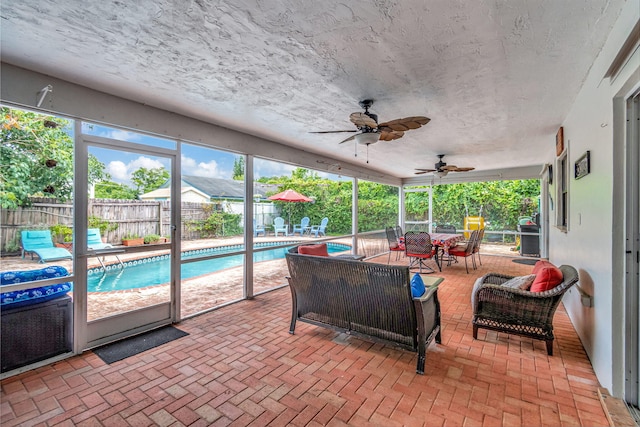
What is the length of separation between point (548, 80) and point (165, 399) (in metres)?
4.00

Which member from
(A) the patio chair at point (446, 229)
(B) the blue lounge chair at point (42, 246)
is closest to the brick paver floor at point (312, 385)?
(B) the blue lounge chair at point (42, 246)

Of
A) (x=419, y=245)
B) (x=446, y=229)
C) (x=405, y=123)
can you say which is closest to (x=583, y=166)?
(x=405, y=123)

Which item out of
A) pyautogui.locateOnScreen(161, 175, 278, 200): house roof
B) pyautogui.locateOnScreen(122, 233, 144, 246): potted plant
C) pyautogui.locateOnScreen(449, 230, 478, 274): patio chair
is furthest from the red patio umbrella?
pyautogui.locateOnScreen(449, 230, 478, 274): patio chair

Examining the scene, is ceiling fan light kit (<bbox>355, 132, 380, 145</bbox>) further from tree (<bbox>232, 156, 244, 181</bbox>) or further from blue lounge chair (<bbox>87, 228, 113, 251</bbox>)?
blue lounge chair (<bbox>87, 228, 113, 251</bbox>)

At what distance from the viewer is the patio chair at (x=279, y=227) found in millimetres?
4958

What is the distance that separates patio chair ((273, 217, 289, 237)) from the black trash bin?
616 centimetres

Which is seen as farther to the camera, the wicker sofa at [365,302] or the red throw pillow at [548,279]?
the red throw pillow at [548,279]

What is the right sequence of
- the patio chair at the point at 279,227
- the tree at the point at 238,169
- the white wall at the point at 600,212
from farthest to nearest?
the patio chair at the point at 279,227
the tree at the point at 238,169
the white wall at the point at 600,212

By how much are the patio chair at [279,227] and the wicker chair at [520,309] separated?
3.21 metres

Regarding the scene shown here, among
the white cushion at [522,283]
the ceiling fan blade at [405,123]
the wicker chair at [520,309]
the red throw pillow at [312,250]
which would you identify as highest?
the ceiling fan blade at [405,123]

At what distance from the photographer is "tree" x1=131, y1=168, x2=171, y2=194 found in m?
3.10

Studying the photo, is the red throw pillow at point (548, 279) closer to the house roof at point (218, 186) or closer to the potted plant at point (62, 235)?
the house roof at point (218, 186)

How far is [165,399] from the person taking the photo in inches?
76.7

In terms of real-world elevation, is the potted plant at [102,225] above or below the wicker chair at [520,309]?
above
